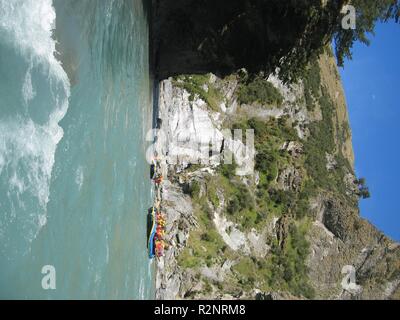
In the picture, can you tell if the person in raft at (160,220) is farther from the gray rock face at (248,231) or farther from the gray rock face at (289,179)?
the gray rock face at (289,179)

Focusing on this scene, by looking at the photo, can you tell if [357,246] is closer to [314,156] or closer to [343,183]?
[314,156]

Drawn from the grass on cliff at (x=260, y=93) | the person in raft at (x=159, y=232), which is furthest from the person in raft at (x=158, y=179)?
the grass on cliff at (x=260, y=93)

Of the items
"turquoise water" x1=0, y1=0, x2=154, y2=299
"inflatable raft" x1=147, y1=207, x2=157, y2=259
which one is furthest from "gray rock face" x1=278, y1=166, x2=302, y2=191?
"turquoise water" x1=0, y1=0, x2=154, y2=299

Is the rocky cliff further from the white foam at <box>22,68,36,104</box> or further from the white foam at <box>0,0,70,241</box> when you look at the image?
the white foam at <box>22,68,36,104</box>

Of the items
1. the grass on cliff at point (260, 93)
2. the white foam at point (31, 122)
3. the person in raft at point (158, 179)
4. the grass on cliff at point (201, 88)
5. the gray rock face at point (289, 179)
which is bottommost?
the white foam at point (31, 122)

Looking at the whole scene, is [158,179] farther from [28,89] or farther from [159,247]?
[28,89]

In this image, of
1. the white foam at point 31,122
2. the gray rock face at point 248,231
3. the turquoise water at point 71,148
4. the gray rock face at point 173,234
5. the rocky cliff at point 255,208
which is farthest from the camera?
the rocky cliff at point 255,208
